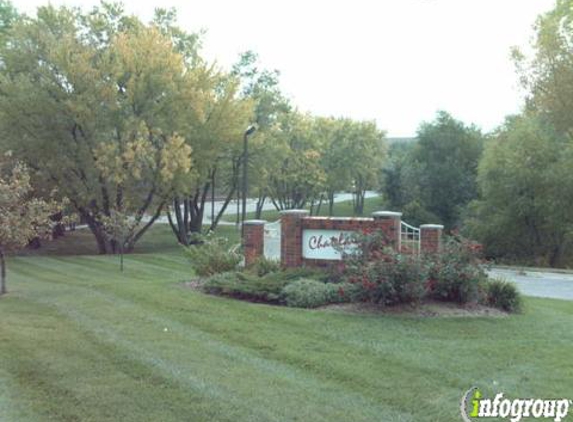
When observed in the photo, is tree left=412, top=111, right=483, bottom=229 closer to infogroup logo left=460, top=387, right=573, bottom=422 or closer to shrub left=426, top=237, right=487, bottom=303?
shrub left=426, top=237, right=487, bottom=303

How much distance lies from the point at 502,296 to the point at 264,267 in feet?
12.7

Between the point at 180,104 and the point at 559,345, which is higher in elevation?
the point at 180,104

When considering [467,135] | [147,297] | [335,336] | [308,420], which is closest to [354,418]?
[308,420]

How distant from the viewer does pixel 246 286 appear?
30.9ft

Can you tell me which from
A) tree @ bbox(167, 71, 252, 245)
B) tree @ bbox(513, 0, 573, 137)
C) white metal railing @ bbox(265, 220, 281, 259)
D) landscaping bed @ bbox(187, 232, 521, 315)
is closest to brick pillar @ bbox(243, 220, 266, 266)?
landscaping bed @ bbox(187, 232, 521, 315)

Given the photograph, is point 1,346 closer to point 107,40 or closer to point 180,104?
point 180,104

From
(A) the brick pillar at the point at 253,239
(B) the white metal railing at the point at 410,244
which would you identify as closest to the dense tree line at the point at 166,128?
(A) the brick pillar at the point at 253,239

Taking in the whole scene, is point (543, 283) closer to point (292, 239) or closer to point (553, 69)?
point (292, 239)

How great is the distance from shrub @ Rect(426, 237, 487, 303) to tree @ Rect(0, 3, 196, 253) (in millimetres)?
17530

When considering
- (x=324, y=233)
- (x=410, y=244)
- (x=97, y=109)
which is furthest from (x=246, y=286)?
(x=97, y=109)

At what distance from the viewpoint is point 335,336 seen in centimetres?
694

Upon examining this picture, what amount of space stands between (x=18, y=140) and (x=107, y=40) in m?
5.72

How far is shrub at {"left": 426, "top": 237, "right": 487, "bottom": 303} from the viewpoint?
8.54 meters

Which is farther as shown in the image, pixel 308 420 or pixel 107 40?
pixel 107 40
